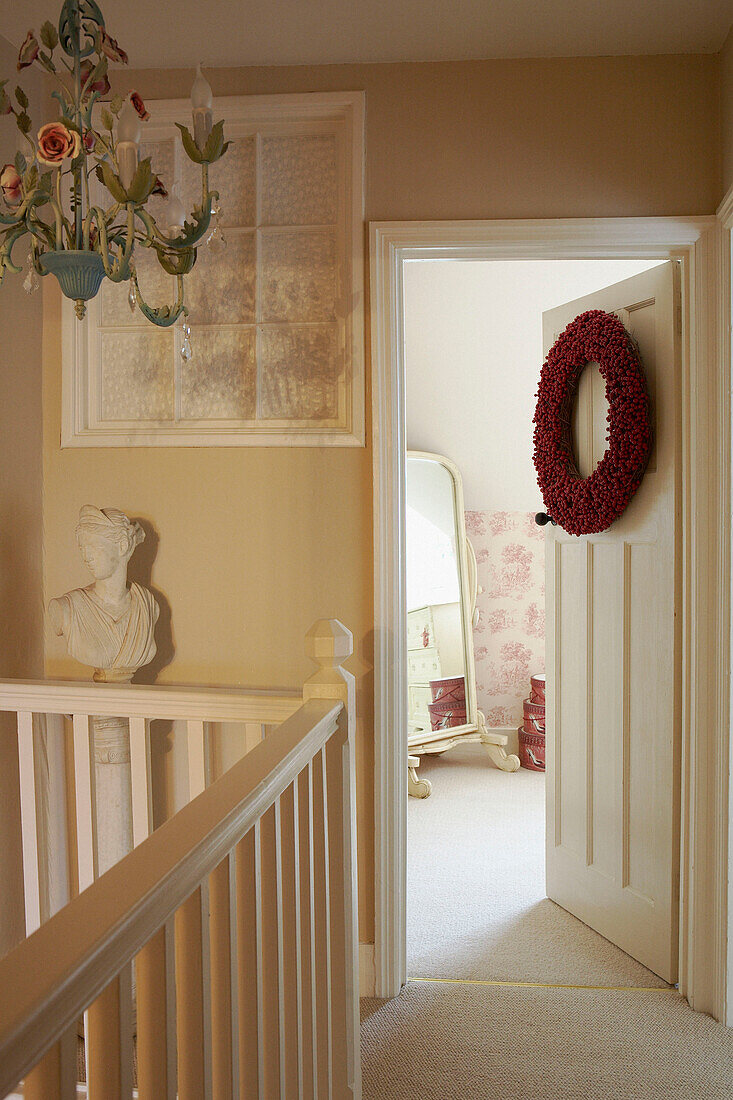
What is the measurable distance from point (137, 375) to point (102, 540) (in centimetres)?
53

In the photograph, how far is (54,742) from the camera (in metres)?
2.32

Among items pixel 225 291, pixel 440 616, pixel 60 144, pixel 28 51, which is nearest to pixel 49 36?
pixel 28 51

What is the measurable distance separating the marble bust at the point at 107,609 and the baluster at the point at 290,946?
1074 millimetres

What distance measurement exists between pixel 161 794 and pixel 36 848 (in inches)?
16.3

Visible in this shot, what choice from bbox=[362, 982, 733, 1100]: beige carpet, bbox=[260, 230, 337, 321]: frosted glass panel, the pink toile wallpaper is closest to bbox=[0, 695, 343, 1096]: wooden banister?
bbox=[362, 982, 733, 1100]: beige carpet

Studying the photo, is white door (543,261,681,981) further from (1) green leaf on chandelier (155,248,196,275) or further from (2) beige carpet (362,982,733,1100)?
(1) green leaf on chandelier (155,248,196,275)

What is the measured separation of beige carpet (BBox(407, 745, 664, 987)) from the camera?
2.50 m

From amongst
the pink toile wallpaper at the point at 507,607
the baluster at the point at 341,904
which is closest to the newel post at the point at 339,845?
the baluster at the point at 341,904

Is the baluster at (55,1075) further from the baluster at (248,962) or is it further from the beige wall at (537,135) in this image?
the beige wall at (537,135)

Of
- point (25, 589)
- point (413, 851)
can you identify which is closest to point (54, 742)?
point (25, 589)

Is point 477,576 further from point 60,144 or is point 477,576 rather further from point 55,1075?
point 55,1075

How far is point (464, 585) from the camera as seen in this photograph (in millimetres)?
4391

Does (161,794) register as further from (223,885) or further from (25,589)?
(223,885)

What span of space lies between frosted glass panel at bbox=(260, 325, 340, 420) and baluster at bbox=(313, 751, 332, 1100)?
112 centimetres
